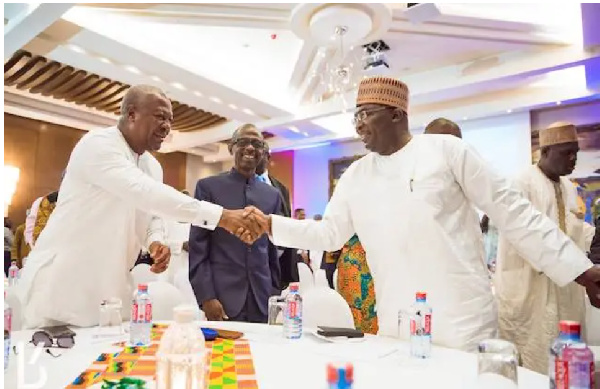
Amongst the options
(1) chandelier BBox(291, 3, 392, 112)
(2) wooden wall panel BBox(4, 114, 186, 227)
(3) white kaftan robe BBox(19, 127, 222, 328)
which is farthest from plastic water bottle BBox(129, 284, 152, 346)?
(2) wooden wall panel BBox(4, 114, 186, 227)

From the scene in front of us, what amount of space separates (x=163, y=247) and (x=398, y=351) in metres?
1.07

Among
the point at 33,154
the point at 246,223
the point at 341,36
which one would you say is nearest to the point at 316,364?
the point at 246,223

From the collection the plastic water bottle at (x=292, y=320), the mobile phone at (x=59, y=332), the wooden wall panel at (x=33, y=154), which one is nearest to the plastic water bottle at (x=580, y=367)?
the plastic water bottle at (x=292, y=320)

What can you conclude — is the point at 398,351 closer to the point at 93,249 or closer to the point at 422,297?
the point at 422,297

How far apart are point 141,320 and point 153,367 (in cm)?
32

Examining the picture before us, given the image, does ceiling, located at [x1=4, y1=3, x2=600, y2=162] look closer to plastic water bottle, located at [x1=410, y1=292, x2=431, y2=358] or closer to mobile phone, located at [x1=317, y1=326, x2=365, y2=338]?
mobile phone, located at [x1=317, y1=326, x2=365, y2=338]

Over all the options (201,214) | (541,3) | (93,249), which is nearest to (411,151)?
(201,214)

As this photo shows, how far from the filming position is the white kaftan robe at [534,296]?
2455 mm

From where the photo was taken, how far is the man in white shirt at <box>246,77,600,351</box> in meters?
1.71

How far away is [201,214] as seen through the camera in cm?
219

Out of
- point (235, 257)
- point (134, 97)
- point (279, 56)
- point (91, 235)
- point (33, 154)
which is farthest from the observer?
point (33, 154)

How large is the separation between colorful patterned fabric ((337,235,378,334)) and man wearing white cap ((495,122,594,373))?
0.69 meters

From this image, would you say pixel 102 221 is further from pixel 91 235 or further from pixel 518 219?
pixel 518 219

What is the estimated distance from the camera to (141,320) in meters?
1.60
